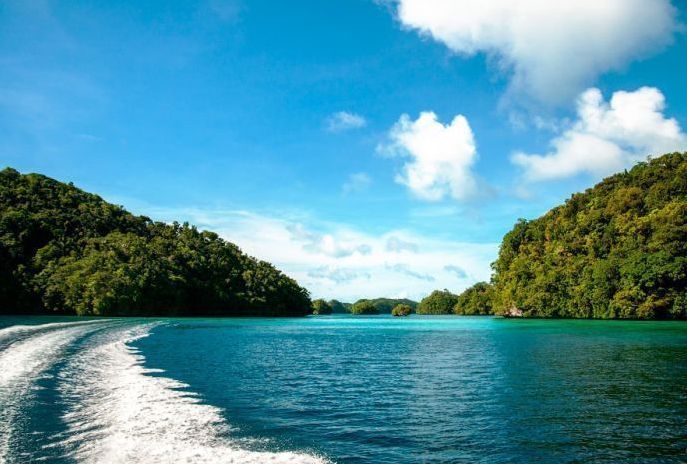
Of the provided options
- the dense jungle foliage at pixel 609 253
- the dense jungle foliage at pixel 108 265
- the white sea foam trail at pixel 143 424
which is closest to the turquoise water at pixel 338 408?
the white sea foam trail at pixel 143 424

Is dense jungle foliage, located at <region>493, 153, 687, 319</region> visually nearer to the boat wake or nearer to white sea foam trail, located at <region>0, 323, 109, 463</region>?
the boat wake

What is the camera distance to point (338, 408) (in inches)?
682

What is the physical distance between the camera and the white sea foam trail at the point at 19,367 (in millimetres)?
13792

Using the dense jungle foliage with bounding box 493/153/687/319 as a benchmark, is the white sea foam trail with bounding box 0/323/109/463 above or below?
below

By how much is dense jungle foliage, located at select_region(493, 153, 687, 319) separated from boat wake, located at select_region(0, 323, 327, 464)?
8476 cm

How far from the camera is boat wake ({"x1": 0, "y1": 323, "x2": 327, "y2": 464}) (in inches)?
451

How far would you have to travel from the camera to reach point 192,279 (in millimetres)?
138750

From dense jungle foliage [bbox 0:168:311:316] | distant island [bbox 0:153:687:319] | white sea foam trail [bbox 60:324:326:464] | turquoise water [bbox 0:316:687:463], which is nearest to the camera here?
white sea foam trail [bbox 60:324:326:464]

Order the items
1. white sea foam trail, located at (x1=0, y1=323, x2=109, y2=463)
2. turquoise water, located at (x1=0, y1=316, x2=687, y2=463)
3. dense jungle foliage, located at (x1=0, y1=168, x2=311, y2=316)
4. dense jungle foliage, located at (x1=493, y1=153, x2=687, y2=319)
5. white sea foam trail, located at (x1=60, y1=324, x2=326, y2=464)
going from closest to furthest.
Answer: white sea foam trail, located at (x1=60, y1=324, x2=326, y2=464) < turquoise water, located at (x1=0, y1=316, x2=687, y2=463) < white sea foam trail, located at (x1=0, y1=323, x2=109, y2=463) < dense jungle foliage, located at (x1=493, y1=153, x2=687, y2=319) < dense jungle foliage, located at (x1=0, y1=168, x2=311, y2=316)

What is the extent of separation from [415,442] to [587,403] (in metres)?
8.60

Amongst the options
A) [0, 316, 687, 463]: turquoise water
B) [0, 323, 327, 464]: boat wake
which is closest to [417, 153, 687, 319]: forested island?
[0, 316, 687, 463]: turquoise water

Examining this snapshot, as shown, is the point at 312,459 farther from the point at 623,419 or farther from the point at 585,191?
the point at 585,191

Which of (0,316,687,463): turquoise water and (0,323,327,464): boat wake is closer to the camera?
(0,323,327,464): boat wake

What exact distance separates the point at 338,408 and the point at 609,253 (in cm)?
10020
